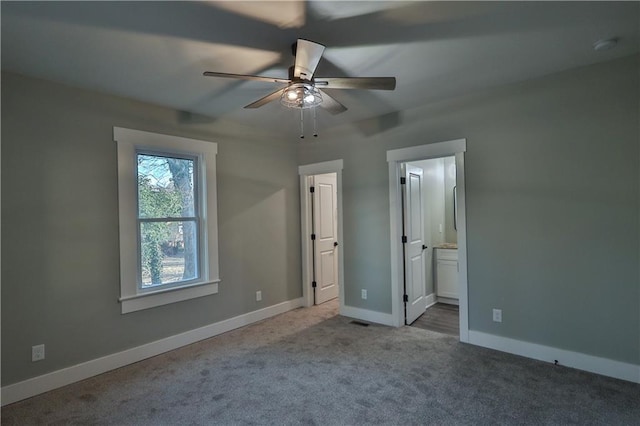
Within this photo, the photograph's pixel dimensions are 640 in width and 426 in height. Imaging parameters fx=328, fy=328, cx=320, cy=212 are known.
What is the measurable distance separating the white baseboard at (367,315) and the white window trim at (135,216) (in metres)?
1.71

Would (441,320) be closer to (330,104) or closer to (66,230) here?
(330,104)

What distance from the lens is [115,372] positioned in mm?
2943

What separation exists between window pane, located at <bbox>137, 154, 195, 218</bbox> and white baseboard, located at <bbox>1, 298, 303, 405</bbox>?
1307mm

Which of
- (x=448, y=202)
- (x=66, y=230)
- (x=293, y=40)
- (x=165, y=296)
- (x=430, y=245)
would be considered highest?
(x=293, y=40)

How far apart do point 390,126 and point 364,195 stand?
0.89m

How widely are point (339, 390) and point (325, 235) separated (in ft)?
9.10

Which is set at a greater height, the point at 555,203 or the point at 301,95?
the point at 301,95

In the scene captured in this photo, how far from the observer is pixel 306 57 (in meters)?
1.98

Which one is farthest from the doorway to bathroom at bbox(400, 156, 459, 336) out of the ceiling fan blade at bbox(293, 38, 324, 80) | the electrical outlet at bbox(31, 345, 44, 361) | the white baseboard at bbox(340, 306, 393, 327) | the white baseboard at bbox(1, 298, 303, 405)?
A: the electrical outlet at bbox(31, 345, 44, 361)

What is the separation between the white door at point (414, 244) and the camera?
402 centimetres

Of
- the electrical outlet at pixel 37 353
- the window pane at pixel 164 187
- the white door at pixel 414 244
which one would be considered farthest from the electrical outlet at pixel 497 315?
the electrical outlet at pixel 37 353

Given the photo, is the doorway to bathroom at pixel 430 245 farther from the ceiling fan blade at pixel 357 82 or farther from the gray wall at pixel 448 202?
the ceiling fan blade at pixel 357 82

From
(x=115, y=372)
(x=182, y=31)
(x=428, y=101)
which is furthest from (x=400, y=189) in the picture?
(x=115, y=372)

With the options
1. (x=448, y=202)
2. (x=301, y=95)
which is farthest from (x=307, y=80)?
(x=448, y=202)
